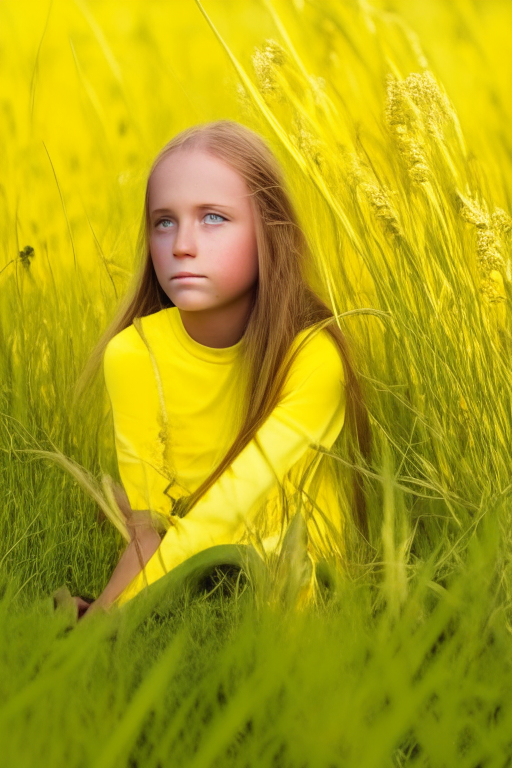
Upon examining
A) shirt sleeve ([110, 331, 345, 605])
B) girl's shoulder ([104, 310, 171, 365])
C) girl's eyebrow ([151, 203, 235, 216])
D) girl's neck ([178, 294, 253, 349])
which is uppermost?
girl's eyebrow ([151, 203, 235, 216])

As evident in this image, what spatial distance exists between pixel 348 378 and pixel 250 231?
29 cm

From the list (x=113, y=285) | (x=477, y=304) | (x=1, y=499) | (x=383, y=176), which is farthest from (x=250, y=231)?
(x=1, y=499)

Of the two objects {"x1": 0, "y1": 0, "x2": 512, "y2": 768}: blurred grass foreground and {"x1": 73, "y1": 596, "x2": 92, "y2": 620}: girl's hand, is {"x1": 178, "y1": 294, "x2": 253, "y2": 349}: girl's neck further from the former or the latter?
{"x1": 73, "y1": 596, "x2": 92, "y2": 620}: girl's hand

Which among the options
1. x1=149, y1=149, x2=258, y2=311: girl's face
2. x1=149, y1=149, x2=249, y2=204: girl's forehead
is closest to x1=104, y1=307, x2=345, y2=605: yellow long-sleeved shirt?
x1=149, y1=149, x2=258, y2=311: girl's face

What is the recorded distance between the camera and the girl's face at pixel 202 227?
1394 millimetres

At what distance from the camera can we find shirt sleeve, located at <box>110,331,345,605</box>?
1.33m

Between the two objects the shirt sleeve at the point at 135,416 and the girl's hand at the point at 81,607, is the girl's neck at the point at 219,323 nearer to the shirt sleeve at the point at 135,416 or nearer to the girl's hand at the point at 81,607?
the shirt sleeve at the point at 135,416

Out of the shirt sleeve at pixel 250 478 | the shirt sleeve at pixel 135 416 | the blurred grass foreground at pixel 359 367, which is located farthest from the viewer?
the shirt sleeve at pixel 135 416

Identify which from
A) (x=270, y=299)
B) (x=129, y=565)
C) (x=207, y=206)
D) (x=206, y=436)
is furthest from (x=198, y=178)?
(x=129, y=565)

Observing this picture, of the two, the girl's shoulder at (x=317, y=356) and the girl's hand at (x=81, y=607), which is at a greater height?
the girl's shoulder at (x=317, y=356)

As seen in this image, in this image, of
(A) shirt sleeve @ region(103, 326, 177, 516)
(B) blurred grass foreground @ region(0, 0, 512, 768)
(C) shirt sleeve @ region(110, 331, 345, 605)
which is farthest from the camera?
(A) shirt sleeve @ region(103, 326, 177, 516)

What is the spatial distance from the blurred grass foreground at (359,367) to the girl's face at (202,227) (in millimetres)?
121

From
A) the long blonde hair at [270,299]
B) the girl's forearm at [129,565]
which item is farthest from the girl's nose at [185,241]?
the girl's forearm at [129,565]

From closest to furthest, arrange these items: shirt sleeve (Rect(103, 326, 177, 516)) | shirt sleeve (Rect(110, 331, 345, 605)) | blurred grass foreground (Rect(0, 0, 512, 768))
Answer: blurred grass foreground (Rect(0, 0, 512, 768)), shirt sleeve (Rect(110, 331, 345, 605)), shirt sleeve (Rect(103, 326, 177, 516))
